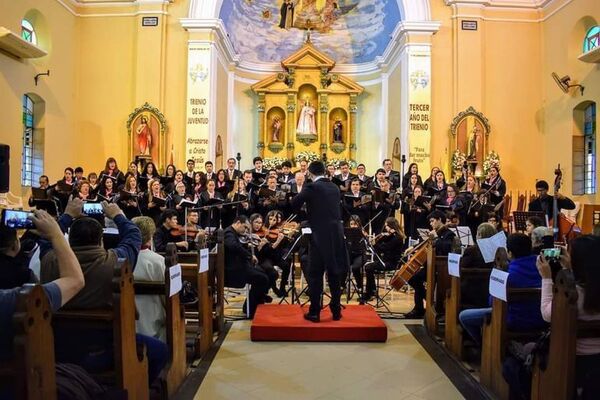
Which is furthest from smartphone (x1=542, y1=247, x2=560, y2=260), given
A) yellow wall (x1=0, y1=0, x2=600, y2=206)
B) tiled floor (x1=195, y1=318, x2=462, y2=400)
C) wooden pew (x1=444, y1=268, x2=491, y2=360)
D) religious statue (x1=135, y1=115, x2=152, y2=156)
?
religious statue (x1=135, y1=115, x2=152, y2=156)

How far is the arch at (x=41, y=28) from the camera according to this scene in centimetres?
1255

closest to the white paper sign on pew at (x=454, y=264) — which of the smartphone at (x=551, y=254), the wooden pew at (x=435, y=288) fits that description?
the wooden pew at (x=435, y=288)

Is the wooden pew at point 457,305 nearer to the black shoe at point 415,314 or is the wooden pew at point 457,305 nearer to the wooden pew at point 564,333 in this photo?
the black shoe at point 415,314

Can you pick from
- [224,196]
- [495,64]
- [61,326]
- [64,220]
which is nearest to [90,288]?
[61,326]

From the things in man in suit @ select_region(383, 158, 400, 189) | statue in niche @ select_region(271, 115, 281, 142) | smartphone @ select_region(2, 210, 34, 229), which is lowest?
smartphone @ select_region(2, 210, 34, 229)

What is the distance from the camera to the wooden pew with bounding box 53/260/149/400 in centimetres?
286

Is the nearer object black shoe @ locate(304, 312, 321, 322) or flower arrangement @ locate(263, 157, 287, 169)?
black shoe @ locate(304, 312, 321, 322)

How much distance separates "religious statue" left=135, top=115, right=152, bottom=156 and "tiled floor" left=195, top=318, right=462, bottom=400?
29.6 ft

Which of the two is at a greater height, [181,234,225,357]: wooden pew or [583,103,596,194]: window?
[583,103,596,194]: window

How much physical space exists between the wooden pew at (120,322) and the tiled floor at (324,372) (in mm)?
1145

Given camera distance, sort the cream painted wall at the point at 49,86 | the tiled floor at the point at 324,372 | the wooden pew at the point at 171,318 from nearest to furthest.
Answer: the wooden pew at the point at 171,318, the tiled floor at the point at 324,372, the cream painted wall at the point at 49,86

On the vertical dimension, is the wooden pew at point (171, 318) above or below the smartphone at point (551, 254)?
below

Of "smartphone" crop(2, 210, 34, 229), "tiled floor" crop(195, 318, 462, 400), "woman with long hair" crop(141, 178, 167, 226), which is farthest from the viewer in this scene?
"woman with long hair" crop(141, 178, 167, 226)

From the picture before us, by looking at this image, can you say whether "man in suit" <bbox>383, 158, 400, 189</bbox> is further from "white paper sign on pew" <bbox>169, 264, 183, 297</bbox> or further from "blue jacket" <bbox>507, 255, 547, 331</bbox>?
"white paper sign on pew" <bbox>169, 264, 183, 297</bbox>
